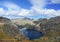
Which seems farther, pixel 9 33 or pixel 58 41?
pixel 9 33

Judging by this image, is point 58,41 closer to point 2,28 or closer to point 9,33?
point 9,33

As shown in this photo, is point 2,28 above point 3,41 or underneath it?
above

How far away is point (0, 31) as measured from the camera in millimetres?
75625

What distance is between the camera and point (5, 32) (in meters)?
74.9

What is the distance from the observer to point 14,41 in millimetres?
66125

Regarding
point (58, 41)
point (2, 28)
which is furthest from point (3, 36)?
point (58, 41)

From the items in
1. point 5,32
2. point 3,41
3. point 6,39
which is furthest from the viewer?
point 5,32

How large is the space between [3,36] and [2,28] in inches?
329

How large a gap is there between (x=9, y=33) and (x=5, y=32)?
278 cm

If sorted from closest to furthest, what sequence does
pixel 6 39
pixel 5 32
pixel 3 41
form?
pixel 3 41, pixel 6 39, pixel 5 32

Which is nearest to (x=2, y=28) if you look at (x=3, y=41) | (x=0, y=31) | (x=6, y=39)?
(x=0, y=31)

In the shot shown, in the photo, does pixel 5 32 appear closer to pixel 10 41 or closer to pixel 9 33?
pixel 9 33

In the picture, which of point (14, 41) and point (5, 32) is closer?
point (14, 41)

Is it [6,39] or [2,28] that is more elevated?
[2,28]
